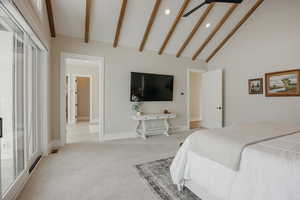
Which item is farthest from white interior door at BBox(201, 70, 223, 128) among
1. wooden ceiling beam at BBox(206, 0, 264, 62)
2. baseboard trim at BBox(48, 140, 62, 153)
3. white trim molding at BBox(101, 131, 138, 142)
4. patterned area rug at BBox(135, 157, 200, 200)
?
baseboard trim at BBox(48, 140, 62, 153)

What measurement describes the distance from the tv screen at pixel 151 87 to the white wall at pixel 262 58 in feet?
6.74

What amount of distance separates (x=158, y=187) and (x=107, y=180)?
29.3 inches

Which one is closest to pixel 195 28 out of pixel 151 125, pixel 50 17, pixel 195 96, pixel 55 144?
pixel 151 125

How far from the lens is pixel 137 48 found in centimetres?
443

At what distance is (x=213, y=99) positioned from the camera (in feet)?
16.7

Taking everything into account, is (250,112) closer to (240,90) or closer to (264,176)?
(240,90)

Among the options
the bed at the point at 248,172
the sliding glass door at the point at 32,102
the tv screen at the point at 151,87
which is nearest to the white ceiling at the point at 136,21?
the tv screen at the point at 151,87

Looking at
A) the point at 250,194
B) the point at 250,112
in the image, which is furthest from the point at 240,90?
the point at 250,194

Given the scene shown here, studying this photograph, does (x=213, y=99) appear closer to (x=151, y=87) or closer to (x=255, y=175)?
(x=151, y=87)

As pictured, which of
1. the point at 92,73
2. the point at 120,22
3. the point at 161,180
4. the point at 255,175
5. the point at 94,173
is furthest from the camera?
the point at 92,73

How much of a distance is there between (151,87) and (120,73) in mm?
1039

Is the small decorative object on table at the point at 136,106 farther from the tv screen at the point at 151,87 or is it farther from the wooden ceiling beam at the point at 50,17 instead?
the wooden ceiling beam at the point at 50,17

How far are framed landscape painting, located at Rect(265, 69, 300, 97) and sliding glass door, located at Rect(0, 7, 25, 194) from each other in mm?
5325

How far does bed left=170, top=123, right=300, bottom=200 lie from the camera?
38.9 inches
